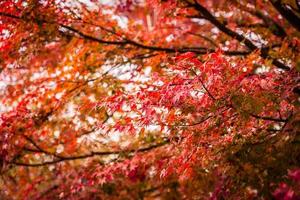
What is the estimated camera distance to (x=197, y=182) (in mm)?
5934

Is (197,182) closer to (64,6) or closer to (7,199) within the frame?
(64,6)

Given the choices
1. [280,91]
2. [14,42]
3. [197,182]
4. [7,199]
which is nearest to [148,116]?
[280,91]

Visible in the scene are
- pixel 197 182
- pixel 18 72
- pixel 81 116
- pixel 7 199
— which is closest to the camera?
pixel 197 182

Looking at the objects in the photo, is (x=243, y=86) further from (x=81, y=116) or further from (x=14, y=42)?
(x=81, y=116)

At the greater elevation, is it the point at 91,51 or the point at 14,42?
the point at 14,42

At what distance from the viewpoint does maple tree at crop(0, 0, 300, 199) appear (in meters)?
3.73

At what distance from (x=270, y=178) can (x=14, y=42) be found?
3057 mm

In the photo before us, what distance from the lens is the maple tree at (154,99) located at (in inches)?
147

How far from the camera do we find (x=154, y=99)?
147 inches

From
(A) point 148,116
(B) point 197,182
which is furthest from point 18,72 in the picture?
(A) point 148,116

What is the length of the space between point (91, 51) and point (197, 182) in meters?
2.34

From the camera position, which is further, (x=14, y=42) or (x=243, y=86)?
(x=14, y=42)

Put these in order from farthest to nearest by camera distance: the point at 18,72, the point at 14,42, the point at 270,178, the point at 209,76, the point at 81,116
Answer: the point at 18,72, the point at 81,116, the point at 14,42, the point at 270,178, the point at 209,76

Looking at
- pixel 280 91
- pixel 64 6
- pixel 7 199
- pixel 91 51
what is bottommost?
pixel 7 199
